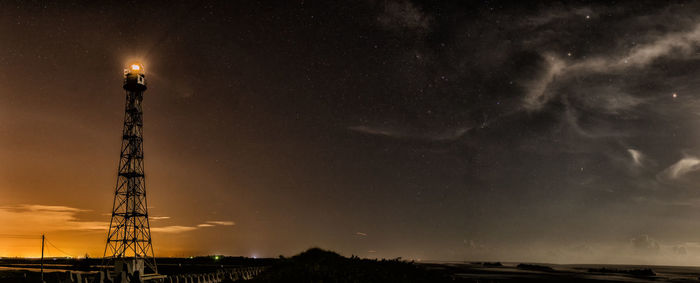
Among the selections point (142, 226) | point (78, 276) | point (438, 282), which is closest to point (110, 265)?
point (142, 226)

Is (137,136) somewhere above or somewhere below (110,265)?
above

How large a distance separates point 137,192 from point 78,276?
3983 cm

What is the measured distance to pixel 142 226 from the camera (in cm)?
4947

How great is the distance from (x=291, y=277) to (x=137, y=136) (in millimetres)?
38487

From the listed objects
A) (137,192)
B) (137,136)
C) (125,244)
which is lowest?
(125,244)

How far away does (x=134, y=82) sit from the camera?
50.5 meters

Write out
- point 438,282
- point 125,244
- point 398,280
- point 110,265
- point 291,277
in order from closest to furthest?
point 291,277, point 398,280, point 438,282, point 125,244, point 110,265

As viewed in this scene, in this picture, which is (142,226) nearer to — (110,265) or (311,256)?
(110,265)

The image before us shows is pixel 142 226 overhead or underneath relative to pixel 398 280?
overhead

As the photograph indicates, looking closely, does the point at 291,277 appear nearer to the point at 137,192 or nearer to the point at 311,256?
the point at 311,256

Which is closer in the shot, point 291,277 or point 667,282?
point 291,277

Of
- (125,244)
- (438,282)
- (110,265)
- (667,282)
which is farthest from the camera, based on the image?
(667,282)

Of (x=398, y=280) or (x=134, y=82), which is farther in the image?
(x=134, y=82)

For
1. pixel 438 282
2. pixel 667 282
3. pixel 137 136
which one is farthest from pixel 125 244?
pixel 667 282
